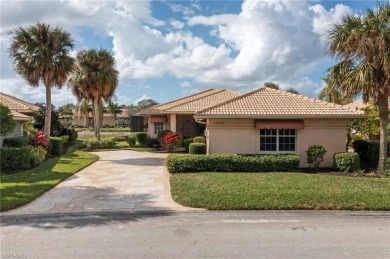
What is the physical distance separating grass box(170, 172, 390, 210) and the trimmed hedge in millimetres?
1116

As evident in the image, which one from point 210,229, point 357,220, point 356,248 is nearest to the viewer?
point 356,248

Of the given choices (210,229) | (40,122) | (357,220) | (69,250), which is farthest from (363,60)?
(40,122)

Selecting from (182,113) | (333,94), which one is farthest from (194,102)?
(333,94)

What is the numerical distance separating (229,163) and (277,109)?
4.23m

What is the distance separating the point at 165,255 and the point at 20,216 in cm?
466

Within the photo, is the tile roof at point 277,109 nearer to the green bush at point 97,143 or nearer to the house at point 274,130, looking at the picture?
the house at point 274,130

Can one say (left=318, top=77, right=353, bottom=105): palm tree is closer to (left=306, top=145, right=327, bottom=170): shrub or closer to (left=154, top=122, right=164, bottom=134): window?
(left=306, top=145, right=327, bottom=170): shrub

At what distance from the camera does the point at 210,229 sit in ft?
24.6

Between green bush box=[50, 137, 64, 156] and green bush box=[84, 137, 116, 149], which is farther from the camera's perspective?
green bush box=[84, 137, 116, 149]

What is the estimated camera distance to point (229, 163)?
46.7ft

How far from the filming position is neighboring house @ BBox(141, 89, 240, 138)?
89.9 feet

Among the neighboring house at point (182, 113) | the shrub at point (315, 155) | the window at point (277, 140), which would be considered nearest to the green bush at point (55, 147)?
the neighboring house at point (182, 113)

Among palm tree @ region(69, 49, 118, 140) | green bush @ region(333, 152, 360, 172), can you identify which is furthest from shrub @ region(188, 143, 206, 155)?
palm tree @ region(69, 49, 118, 140)

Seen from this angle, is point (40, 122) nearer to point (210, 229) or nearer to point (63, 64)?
point (63, 64)
